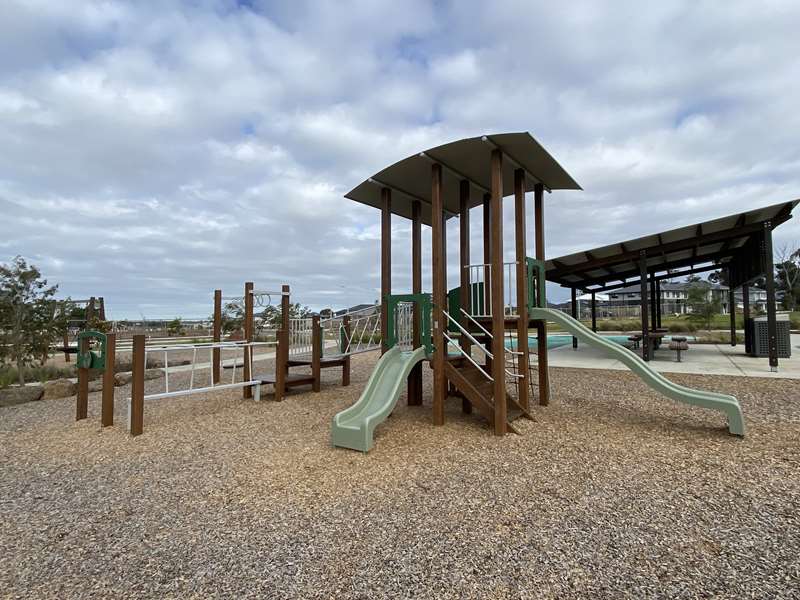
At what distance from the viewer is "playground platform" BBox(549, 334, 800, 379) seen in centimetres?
895

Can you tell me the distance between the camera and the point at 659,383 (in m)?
5.20

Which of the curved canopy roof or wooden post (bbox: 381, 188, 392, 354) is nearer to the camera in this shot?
the curved canopy roof

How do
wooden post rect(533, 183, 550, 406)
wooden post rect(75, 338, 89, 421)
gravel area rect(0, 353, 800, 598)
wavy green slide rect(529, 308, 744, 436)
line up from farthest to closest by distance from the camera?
wooden post rect(533, 183, 550, 406) < wooden post rect(75, 338, 89, 421) < wavy green slide rect(529, 308, 744, 436) < gravel area rect(0, 353, 800, 598)

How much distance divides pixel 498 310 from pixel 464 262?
1.82 meters

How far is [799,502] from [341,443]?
376cm

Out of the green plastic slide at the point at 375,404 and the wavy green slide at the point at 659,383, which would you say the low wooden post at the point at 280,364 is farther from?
the wavy green slide at the point at 659,383

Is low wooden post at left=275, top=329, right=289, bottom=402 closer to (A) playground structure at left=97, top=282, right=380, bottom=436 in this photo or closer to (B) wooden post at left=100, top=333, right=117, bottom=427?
(A) playground structure at left=97, top=282, right=380, bottom=436

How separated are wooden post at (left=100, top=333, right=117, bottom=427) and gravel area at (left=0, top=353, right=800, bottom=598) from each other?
0.35 m

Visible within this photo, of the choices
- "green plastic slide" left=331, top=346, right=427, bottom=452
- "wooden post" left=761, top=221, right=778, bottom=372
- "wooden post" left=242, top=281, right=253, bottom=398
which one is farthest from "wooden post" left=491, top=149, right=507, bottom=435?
"wooden post" left=761, top=221, right=778, bottom=372

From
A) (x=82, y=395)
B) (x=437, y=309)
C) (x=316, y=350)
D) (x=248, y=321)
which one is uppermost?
(x=437, y=309)

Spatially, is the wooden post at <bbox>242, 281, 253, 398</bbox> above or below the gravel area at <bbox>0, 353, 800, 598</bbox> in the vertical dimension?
above

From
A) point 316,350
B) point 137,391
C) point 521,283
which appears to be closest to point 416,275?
point 521,283

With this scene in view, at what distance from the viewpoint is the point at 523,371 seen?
5746 mm

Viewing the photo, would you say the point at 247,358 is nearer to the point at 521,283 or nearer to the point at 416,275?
the point at 416,275
